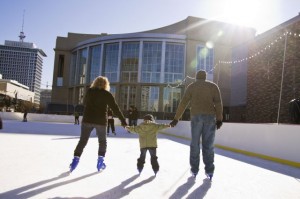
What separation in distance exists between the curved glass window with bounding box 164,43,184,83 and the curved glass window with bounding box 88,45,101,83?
1109 cm

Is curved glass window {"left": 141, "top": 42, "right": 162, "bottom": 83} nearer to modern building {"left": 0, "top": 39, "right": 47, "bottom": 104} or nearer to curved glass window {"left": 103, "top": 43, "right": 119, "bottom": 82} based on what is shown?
curved glass window {"left": 103, "top": 43, "right": 119, "bottom": 82}

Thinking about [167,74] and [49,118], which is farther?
[167,74]

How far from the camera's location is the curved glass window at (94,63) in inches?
2029

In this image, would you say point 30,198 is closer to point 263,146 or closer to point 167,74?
point 263,146

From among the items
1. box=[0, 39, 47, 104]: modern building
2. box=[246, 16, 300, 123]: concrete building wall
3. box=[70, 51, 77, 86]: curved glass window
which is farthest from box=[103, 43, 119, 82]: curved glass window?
box=[0, 39, 47, 104]: modern building

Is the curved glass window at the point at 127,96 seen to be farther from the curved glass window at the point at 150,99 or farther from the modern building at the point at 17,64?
the modern building at the point at 17,64

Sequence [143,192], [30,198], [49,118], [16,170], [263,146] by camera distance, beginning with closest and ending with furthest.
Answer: [30,198] → [143,192] → [16,170] → [263,146] → [49,118]

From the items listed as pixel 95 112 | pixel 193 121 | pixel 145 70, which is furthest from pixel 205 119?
pixel 145 70

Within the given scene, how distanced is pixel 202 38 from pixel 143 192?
47427 mm

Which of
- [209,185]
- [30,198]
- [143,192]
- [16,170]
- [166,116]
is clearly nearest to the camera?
[30,198]

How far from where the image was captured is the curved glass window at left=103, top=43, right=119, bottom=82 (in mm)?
49562

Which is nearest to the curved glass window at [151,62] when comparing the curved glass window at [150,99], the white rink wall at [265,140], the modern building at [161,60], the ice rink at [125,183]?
the modern building at [161,60]

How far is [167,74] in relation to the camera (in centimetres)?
4728

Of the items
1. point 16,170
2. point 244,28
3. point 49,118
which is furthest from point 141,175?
point 244,28
